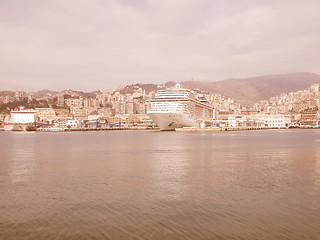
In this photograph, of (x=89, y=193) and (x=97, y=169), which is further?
(x=97, y=169)

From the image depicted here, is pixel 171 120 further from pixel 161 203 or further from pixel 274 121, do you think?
pixel 274 121

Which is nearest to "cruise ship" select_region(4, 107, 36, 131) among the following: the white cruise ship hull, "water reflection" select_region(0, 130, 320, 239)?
the white cruise ship hull

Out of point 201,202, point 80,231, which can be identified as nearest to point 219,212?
point 201,202

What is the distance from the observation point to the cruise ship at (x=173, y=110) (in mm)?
77688

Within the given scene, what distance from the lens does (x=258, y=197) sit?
1230 cm

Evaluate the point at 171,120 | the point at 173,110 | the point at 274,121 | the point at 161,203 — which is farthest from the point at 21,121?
the point at 161,203

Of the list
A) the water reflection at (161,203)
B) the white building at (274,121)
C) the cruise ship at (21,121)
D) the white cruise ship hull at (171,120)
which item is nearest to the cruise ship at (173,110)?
the white cruise ship hull at (171,120)

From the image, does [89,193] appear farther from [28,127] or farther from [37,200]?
[28,127]

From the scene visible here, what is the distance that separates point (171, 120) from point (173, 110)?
3795 mm

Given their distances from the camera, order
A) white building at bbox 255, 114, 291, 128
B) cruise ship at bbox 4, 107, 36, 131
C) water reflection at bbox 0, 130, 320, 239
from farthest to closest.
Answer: white building at bbox 255, 114, 291, 128, cruise ship at bbox 4, 107, 36, 131, water reflection at bbox 0, 130, 320, 239

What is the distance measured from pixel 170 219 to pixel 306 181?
8.64 m

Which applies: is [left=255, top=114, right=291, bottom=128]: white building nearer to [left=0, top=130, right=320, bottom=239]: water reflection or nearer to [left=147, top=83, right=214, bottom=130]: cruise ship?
[left=147, top=83, right=214, bottom=130]: cruise ship

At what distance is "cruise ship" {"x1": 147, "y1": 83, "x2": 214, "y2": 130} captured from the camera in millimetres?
77688

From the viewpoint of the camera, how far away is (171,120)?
80438mm
